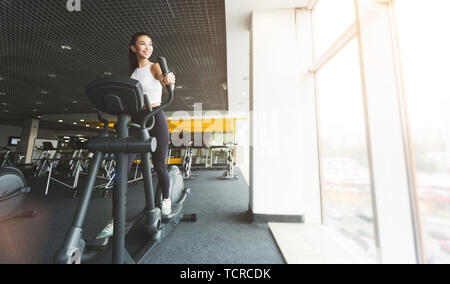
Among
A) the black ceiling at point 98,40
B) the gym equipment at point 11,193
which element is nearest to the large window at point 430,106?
the black ceiling at point 98,40

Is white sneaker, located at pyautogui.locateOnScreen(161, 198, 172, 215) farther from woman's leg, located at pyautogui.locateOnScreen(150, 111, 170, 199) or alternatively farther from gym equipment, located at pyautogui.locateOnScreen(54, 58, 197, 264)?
gym equipment, located at pyautogui.locateOnScreen(54, 58, 197, 264)

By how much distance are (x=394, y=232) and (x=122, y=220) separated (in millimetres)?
1484

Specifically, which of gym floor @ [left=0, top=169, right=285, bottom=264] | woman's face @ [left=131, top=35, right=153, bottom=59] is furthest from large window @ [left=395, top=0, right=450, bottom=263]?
woman's face @ [left=131, top=35, right=153, bottom=59]

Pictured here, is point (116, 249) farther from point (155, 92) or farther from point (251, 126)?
point (251, 126)

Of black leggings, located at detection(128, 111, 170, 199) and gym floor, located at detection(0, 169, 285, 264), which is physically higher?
black leggings, located at detection(128, 111, 170, 199)

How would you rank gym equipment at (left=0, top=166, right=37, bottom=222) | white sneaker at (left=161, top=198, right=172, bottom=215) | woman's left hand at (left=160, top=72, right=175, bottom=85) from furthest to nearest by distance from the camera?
gym equipment at (left=0, top=166, right=37, bottom=222) → white sneaker at (left=161, top=198, right=172, bottom=215) → woman's left hand at (left=160, top=72, right=175, bottom=85)

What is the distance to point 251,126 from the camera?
2123 millimetres

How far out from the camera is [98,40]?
3348 millimetres

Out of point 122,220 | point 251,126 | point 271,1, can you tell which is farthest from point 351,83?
point 122,220

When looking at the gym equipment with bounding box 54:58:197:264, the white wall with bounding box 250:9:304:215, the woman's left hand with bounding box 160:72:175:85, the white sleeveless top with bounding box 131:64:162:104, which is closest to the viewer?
the gym equipment with bounding box 54:58:197:264

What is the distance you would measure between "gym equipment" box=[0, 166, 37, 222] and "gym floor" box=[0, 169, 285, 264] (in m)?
0.09

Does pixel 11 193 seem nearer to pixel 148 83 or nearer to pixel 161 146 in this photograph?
pixel 161 146

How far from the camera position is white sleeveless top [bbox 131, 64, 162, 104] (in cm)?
137

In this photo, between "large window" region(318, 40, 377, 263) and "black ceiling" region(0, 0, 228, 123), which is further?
"black ceiling" region(0, 0, 228, 123)
